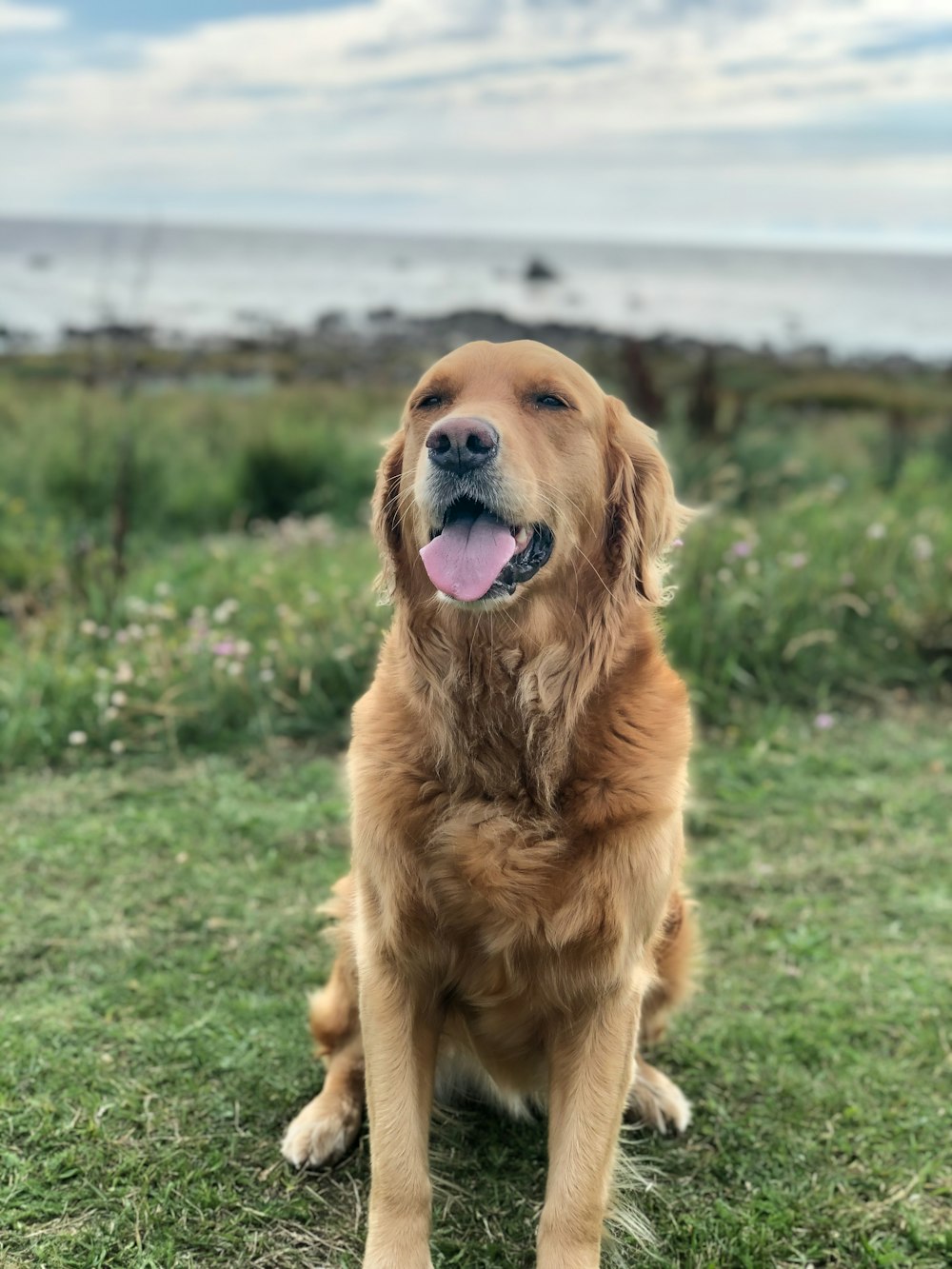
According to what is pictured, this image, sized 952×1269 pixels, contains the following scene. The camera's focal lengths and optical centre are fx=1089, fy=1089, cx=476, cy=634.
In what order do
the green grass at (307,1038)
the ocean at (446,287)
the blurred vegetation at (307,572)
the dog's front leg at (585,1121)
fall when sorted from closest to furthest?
the dog's front leg at (585,1121) → the green grass at (307,1038) → the blurred vegetation at (307,572) → the ocean at (446,287)

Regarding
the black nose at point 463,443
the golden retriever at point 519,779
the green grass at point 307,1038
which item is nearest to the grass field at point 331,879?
the green grass at point 307,1038

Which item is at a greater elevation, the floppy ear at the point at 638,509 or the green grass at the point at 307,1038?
the floppy ear at the point at 638,509

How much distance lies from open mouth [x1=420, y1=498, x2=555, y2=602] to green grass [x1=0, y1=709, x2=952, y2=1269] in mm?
1411

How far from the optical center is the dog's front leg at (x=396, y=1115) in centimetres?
211

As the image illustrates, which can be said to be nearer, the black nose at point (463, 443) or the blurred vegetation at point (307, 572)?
the black nose at point (463, 443)

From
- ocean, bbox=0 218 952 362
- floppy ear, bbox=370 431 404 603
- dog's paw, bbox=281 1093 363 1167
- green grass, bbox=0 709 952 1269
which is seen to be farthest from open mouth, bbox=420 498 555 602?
ocean, bbox=0 218 952 362

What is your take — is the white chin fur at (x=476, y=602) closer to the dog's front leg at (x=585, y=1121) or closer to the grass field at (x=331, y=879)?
the dog's front leg at (x=585, y=1121)

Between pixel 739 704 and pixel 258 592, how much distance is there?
2.58 meters

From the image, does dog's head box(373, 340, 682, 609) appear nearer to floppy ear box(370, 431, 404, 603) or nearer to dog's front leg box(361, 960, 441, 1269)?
floppy ear box(370, 431, 404, 603)

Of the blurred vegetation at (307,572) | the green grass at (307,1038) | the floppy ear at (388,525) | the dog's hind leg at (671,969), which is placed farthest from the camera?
the blurred vegetation at (307,572)

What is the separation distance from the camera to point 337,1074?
2.66 m

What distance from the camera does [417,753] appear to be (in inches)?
88.3

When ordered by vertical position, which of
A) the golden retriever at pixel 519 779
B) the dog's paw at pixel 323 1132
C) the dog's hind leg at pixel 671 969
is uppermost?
the golden retriever at pixel 519 779

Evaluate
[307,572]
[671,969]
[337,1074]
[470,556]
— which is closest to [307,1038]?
[337,1074]
